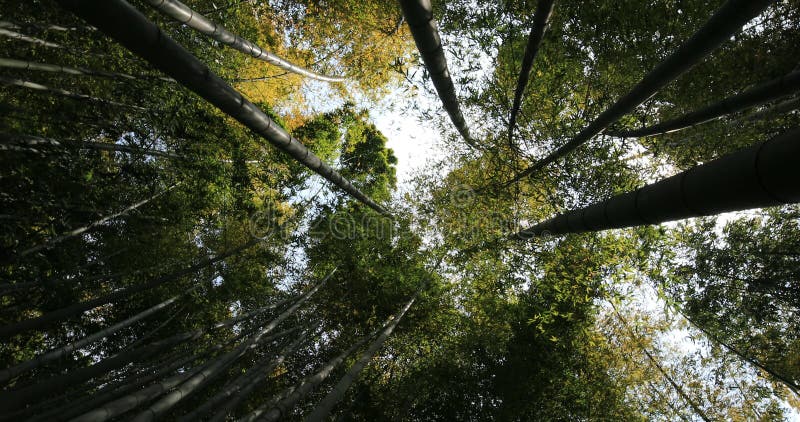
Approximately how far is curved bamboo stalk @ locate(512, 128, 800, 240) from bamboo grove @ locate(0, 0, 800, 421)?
0.01 meters

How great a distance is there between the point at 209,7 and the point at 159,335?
8499 mm

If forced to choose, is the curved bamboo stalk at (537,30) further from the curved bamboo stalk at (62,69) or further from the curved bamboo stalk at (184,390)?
the curved bamboo stalk at (62,69)

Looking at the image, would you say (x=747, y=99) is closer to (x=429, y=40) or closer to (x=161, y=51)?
(x=429, y=40)

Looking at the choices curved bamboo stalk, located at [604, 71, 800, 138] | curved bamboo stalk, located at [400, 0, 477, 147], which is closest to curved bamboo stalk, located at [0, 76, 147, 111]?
curved bamboo stalk, located at [400, 0, 477, 147]

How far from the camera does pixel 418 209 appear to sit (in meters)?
7.67

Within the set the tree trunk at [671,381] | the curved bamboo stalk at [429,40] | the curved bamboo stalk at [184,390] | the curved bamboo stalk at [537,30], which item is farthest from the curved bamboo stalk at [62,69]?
the tree trunk at [671,381]

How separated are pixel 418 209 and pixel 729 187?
6536mm

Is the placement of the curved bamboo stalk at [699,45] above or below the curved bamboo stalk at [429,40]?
below

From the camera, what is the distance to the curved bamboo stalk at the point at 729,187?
0.99 metres

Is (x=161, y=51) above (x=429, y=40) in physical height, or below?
below

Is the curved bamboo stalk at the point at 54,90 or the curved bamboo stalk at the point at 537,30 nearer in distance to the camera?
the curved bamboo stalk at the point at 537,30

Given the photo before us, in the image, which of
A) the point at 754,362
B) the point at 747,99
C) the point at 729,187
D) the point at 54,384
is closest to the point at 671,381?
the point at 754,362

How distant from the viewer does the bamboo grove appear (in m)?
2.66

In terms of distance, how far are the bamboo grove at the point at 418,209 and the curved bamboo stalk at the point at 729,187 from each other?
12mm
